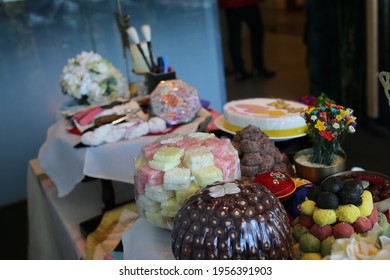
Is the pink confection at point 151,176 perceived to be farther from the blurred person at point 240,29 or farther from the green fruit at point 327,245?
the blurred person at point 240,29

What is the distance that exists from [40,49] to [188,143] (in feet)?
6.91

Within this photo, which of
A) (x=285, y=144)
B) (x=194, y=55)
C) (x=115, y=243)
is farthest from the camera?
(x=194, y=55)

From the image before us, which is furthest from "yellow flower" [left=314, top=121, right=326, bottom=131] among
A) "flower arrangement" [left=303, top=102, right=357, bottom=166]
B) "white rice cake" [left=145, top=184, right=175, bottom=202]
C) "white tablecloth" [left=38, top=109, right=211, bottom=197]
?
"white tablecloth" [left=38, top=109, right=211, bottom=197]

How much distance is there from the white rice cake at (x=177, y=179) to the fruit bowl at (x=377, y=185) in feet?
1.08

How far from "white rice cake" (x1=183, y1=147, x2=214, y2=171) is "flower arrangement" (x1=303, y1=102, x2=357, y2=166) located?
0.23 metres

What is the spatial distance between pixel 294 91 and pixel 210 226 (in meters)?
3.71

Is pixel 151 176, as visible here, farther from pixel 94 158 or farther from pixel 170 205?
pixel 94 158

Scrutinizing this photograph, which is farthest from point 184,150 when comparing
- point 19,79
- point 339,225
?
point 19,79

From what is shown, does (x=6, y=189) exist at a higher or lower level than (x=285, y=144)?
lower

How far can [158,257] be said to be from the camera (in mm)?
833

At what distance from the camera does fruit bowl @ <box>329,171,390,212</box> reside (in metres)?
0.84

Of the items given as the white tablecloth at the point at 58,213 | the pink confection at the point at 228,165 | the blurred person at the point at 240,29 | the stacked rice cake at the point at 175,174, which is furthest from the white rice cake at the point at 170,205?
the blurred person at the point at 240,29

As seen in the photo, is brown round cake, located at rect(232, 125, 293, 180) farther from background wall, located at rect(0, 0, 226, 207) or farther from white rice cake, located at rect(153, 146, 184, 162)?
background wall, located at rect(0, 0, 226, 207)

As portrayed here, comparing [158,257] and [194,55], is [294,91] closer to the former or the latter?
[194,55]
